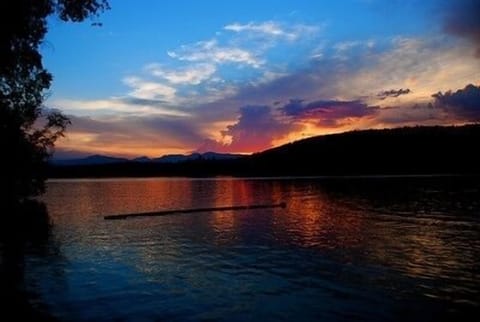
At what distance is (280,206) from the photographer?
3511 inches

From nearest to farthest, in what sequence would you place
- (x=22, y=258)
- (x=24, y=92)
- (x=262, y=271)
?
(x=262, y=271) < (x=22, y=258) < (x=24, y=92)

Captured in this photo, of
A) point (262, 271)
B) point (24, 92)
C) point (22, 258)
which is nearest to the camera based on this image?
point (262, 271)

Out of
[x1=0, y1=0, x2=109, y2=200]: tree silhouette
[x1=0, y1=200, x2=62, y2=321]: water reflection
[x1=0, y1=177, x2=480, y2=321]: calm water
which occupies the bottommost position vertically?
[x1=0, y1=177, x2=480, y2=321]: calm water

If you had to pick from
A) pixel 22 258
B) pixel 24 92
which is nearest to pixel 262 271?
pixel 22 258

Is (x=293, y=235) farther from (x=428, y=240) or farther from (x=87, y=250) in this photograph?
(x=87, y=250)

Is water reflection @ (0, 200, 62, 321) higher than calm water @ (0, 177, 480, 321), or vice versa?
water reflection @ (0, 200, 62, 321)

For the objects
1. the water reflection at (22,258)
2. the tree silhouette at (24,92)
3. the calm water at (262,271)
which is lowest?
the calm water at (262,271)

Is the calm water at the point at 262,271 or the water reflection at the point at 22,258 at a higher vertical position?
the water reflection at the point at 22,258

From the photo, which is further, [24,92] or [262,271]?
[24,92]

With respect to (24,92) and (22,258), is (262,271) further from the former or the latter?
(24,92)

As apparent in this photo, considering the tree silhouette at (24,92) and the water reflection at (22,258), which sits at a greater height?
the tree silhouette at (24,92)

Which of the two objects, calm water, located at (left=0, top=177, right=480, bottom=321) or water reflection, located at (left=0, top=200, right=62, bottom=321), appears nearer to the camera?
water reflection, located at (left=0, top=200, right=62, bottom=321)

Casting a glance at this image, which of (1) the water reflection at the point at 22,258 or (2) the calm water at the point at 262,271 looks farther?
(2) the calm water at the point at 262,271

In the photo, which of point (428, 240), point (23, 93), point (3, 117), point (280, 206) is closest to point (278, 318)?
point (428, 240)
